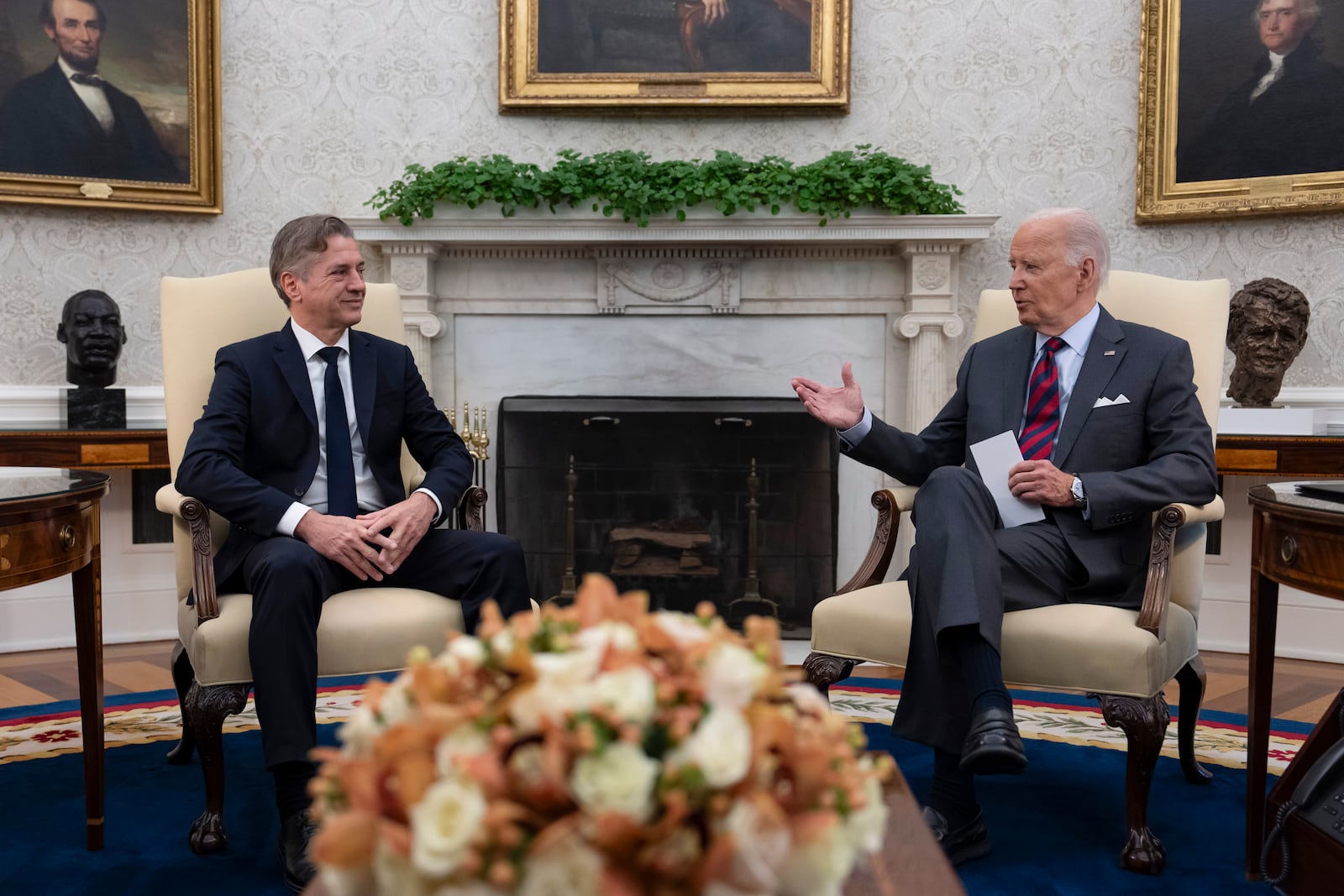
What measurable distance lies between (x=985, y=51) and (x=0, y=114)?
4.10m

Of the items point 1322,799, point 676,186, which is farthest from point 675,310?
point 1322,799

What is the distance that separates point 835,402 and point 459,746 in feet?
6.62

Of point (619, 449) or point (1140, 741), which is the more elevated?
point (619, 449)

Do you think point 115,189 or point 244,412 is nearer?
point 244,412

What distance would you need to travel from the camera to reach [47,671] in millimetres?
3982

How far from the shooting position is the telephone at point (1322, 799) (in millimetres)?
1963

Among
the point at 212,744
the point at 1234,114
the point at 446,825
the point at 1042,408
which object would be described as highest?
the point at 1234,114

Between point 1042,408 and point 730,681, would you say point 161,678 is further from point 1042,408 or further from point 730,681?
point 730,681

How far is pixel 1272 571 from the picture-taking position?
2.16m

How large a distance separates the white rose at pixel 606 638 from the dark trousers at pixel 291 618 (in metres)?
1.49

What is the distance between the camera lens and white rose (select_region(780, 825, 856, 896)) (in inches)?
33.9

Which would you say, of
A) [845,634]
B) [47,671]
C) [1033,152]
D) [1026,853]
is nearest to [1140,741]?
[1026,853]

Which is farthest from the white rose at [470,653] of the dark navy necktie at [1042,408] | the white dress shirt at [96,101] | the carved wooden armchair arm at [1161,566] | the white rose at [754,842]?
the white dress shirt at [96,101]

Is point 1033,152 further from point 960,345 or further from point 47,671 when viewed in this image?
point 47,671
